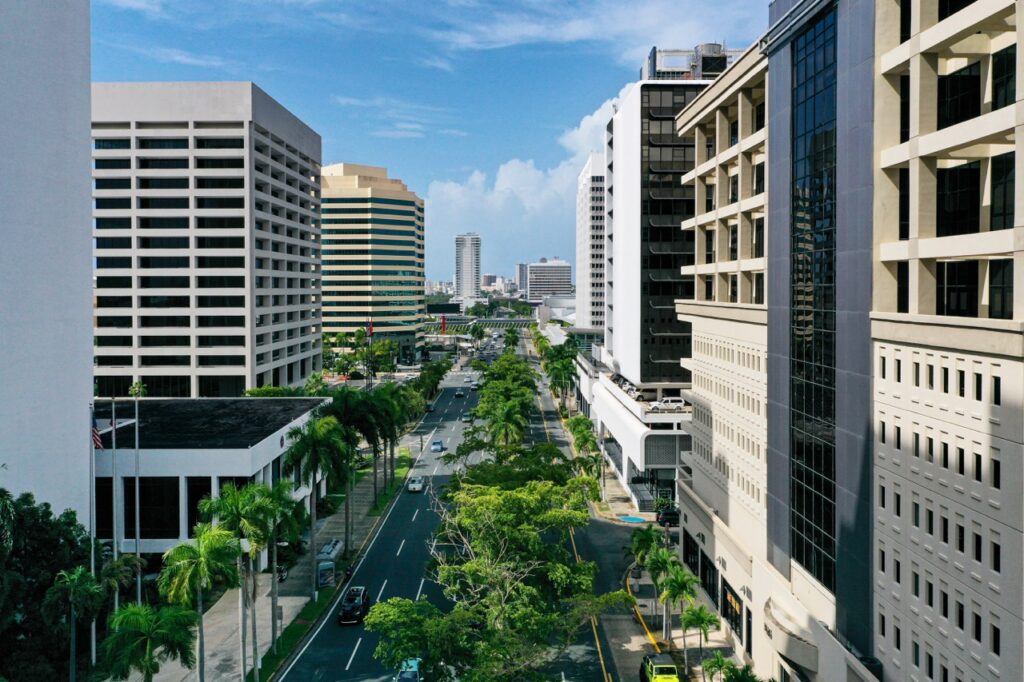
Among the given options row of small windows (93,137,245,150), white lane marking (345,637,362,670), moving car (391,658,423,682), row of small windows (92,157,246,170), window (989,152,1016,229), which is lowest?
white lane marking (345,637,362,670)

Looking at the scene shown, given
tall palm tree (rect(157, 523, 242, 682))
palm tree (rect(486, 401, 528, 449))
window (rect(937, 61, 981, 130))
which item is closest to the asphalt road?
tall palm tree (rect(157, 523, 242, 682))

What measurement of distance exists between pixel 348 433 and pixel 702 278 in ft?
94.3

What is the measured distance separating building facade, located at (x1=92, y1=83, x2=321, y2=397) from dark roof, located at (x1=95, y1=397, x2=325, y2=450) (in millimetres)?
21378

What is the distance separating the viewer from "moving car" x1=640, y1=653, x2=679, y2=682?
37.5m

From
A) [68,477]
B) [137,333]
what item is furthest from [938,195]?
[137,333]

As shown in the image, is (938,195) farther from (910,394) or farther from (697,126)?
(697,126)

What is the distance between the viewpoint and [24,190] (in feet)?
146

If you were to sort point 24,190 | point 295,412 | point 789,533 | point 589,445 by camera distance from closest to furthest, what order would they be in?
point 789,533
point 24,190
point 295,412
point 589,445

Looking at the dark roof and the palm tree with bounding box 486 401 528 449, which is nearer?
the dark roof

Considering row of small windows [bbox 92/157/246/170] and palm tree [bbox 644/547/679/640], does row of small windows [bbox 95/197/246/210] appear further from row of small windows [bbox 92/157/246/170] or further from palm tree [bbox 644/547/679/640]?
palm tree [bbox 644/547/679/640]

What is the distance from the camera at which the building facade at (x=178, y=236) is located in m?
93.9

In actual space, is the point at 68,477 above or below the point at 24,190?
below

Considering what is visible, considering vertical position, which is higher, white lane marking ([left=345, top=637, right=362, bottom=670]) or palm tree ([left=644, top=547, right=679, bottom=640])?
palm tree ([left=644, top=547, right=679, bottom=640])

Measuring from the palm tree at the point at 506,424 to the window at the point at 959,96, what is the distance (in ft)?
164
